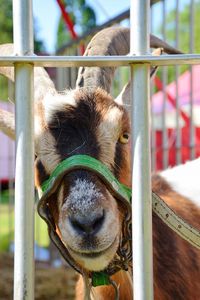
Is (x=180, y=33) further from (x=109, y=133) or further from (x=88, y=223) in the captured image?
(x=88, y=223)

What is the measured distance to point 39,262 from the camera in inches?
290

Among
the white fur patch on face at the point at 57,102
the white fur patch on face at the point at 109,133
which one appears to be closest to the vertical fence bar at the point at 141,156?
the white fur patch on face at the point at 109,133

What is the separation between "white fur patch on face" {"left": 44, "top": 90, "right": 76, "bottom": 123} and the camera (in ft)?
9.14

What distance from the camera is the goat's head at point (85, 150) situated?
2.39 metres

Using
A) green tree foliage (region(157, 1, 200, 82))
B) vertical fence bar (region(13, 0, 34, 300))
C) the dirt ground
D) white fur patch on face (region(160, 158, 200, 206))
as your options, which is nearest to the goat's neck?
vertical fence bar (region(13, 0, 34, 300))

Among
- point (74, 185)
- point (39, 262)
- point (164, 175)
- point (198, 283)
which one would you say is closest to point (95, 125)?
point (74, 185)

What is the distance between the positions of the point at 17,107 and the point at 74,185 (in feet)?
1.62

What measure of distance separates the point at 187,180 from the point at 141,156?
2.28 meters

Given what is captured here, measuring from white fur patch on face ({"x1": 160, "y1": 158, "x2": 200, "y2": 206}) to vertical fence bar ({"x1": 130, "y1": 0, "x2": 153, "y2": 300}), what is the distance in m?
1.99

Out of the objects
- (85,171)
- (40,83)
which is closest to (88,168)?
(85,171)

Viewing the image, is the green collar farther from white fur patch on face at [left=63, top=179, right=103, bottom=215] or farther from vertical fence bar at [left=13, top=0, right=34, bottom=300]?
vertical fence bar at [left=13, top=0, right=34, bottom=300]

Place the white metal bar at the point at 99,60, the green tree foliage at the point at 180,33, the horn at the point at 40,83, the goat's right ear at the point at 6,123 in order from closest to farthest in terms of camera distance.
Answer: the white metal bar at the point at 99,60, the horn at the point at 40,83, the goat's right ear at the point at 6,123, the green tree foliage at the point at 180,33

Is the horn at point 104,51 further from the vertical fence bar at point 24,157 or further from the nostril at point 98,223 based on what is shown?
the vertical fence bar at point 24,157

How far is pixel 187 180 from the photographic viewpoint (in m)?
4.24
